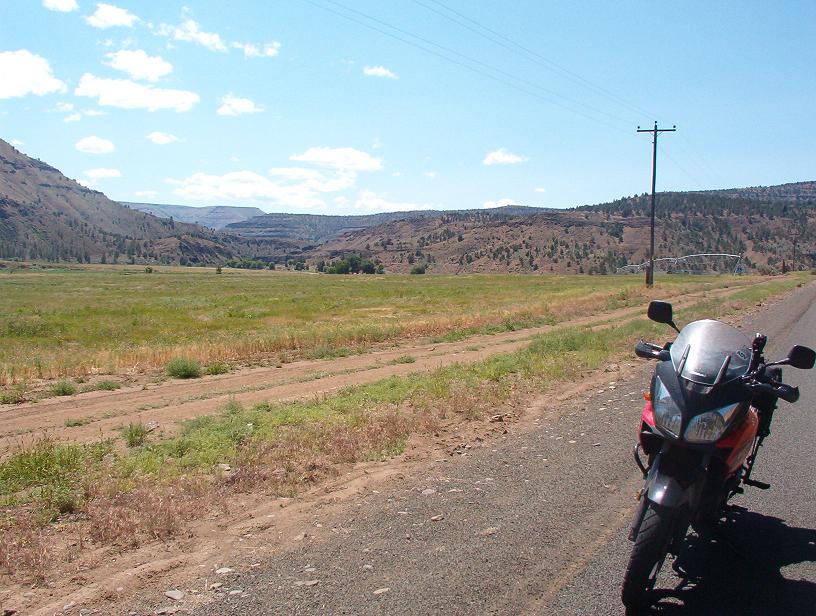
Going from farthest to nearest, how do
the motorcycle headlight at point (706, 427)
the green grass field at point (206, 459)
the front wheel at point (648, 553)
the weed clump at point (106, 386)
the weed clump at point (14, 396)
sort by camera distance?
1. the weed clump at point (106, 386)
2. the weed clump at point (14, 396)
3. the green grass field at point (206, 459)
4. the motorcycle headlight at point (706, 427)
5. the front wheel at point (648, 553)

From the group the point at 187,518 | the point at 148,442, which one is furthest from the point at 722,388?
the point at 148,442

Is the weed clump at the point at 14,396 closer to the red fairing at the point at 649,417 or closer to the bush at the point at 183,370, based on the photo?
the bush at the point at 183,370

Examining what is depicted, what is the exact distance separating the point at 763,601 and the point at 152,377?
1660cm

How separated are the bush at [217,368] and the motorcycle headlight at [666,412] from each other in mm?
15892

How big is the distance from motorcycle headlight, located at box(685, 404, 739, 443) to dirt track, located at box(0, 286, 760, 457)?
8.45 metres

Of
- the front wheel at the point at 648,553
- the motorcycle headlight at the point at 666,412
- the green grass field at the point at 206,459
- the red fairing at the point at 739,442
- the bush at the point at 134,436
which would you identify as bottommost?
the bush at the point at 134,436

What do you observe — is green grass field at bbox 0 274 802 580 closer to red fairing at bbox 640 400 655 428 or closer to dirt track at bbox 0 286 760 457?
dirt track at bbox 0 286 760 457

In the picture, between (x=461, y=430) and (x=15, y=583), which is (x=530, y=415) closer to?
(x=461, y=430)

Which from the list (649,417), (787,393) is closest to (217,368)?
(649,417)

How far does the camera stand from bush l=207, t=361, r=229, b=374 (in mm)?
18859

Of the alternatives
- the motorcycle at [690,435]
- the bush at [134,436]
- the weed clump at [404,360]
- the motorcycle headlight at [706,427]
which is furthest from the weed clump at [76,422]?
the motorcycle headlight at [706,427]

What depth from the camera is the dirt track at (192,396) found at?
11727 millimetres

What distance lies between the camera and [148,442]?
9.80 m

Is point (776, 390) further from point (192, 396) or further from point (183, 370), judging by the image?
point (183, 370)
